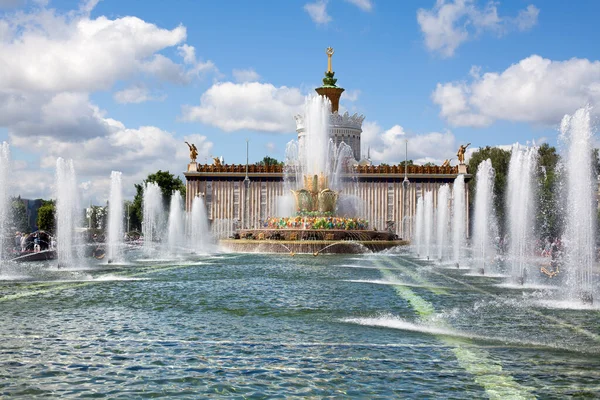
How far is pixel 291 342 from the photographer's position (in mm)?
11484

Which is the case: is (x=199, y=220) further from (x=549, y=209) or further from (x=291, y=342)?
(x=291, y=342)

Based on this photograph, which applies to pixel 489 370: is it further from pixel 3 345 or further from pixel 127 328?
pixel 3 345

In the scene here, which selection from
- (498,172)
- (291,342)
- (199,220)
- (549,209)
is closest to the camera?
(291,342)

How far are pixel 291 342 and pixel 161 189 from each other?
79788 millimetres

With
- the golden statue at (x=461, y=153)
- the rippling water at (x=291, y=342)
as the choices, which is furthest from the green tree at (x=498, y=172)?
the rippling water at (x=291, y=342)

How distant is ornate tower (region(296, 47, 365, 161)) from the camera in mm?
78938

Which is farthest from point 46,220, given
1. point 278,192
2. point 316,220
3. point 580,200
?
point 580,200

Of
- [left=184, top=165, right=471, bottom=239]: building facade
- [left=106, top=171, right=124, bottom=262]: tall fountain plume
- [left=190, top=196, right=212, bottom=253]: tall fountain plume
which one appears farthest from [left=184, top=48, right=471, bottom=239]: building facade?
[left=106, top=171, right=124, bottom=262]: tall fountain plume

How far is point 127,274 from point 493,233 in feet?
155

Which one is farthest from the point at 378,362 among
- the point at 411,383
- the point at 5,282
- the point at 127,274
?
the point at 127,274

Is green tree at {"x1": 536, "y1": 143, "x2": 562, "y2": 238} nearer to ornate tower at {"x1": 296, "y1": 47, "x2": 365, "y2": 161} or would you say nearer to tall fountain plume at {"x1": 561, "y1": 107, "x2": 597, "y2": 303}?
ornate tower at {"x1": 296, "y1": 47, "x2": 365, "y2": 161}

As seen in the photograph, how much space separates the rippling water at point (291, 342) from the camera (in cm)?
881

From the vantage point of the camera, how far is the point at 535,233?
200 feet

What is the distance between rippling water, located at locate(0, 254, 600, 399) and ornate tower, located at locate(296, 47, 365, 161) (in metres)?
60.0
